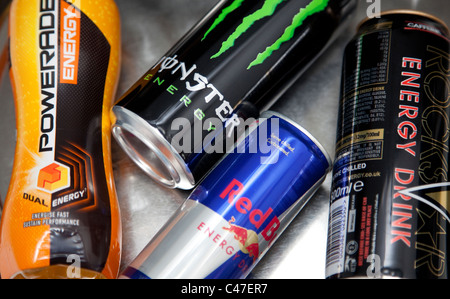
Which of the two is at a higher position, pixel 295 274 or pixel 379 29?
pixel 379 29

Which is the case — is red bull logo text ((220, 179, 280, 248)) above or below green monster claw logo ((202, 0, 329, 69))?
below

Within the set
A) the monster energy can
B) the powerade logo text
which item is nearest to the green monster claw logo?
the monster energy can

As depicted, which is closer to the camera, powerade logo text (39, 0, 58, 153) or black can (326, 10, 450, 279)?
black can (326, 10, 450, 279)

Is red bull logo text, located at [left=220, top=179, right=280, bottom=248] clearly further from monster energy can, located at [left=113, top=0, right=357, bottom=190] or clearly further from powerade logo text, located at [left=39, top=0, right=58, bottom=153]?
powerade logo text, located at [left=39, top=0, right=58, bottom=153]

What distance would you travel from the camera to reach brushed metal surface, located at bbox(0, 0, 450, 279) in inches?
36.1

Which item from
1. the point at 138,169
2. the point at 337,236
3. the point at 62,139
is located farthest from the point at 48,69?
the point at 337,236

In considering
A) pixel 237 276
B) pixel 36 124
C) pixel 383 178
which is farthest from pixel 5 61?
pixel 383 178

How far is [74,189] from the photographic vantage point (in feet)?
2.74

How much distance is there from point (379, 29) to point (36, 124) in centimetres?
57

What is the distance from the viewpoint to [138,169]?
3.26 feet

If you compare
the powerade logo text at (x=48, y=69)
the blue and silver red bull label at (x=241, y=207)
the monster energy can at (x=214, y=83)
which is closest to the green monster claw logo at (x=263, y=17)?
the monster energy can at (x=214, y=83)

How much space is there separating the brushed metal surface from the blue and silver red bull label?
3.5 inches
